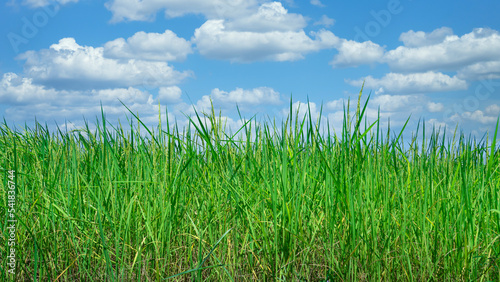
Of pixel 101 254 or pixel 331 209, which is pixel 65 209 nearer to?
pixel 101 254

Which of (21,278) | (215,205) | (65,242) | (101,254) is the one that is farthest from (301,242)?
(21,278)

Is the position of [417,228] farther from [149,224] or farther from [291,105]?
[149,224]

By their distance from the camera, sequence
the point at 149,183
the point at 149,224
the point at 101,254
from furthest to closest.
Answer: the point at 149,183 → the point at 101,254 → the point at 149,224

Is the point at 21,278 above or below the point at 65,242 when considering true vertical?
below

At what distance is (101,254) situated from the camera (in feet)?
8.77

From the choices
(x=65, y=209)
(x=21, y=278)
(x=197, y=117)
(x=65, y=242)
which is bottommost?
(x=21, y=278)

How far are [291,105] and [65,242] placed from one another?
167cm

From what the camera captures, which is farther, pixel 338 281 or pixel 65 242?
pixel 65 242

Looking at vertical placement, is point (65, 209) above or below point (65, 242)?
above

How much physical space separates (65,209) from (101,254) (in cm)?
41

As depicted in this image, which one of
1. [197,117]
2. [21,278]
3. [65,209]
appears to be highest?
[197,117]

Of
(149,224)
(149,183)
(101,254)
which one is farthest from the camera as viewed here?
(149,183)

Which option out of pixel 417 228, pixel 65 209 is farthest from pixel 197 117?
pixel 417 228

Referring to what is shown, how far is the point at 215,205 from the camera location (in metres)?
2.81
